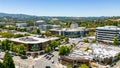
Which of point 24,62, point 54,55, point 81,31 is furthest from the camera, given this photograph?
point 81,31

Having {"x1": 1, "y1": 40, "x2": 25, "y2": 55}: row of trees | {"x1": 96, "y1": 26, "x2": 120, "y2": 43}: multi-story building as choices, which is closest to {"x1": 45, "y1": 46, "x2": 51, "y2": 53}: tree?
{"x1": 1, "y1": 40, "x2": 25, "y2": 55}: row of trees

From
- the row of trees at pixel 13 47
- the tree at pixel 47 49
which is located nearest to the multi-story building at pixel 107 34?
the tree at pixel 47 49

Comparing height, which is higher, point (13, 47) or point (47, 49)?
point (13, 47)

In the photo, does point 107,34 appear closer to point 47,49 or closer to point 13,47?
point 47,49

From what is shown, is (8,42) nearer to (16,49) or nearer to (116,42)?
(16,49)

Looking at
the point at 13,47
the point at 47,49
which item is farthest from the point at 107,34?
the point at 13,47

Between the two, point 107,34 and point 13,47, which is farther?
A: point 107,34

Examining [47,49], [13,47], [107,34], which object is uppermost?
[107,34]

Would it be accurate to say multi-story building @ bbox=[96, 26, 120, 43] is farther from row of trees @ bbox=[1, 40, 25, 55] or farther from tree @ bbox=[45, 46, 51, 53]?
row of trees @ bbox=[1, 40, 25, 55]

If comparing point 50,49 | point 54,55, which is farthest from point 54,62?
point 50,49

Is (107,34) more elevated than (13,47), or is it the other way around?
(107,34)

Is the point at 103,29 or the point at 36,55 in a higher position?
the point at 103,29
